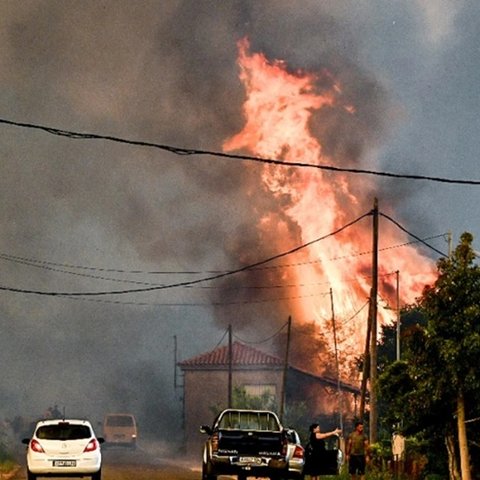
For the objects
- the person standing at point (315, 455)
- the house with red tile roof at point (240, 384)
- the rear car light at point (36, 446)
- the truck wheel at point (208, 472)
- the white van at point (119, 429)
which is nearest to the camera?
the truck wheel at point (208, 472)

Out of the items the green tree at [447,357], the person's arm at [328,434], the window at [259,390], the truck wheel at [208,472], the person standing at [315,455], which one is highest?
the window at [259,390]

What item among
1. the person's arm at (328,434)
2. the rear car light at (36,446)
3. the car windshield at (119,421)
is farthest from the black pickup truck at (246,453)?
the car windshield at (119,421)

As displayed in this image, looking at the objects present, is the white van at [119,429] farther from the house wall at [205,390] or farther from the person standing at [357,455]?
the person standing at [357,455]

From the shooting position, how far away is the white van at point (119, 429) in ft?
277

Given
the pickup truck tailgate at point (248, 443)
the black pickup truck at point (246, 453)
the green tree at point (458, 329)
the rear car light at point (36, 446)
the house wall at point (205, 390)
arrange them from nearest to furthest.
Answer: the green tree at point (458, 329) < the black pickup truck at point (246, 453) < the pickup truck tailgate at point (248, 443) < the rear car light at point (36, 446) < the house wall at point (205, 390)

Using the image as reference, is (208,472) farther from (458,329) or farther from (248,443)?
(458,329)

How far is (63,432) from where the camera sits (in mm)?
34406

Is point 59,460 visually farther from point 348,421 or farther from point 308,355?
point 308,355

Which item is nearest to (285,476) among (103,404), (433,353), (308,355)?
(433,353)

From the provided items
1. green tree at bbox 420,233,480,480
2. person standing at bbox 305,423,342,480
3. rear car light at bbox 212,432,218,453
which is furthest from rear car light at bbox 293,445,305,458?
green tree at bbox 420,233,480,480

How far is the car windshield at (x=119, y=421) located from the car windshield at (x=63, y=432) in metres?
50.2

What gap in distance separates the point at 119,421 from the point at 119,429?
1.85 feet

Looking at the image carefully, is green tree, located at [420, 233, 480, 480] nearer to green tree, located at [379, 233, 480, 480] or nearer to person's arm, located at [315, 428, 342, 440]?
green tree, located at [379, 233, 480, 480]

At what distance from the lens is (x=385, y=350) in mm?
79875
